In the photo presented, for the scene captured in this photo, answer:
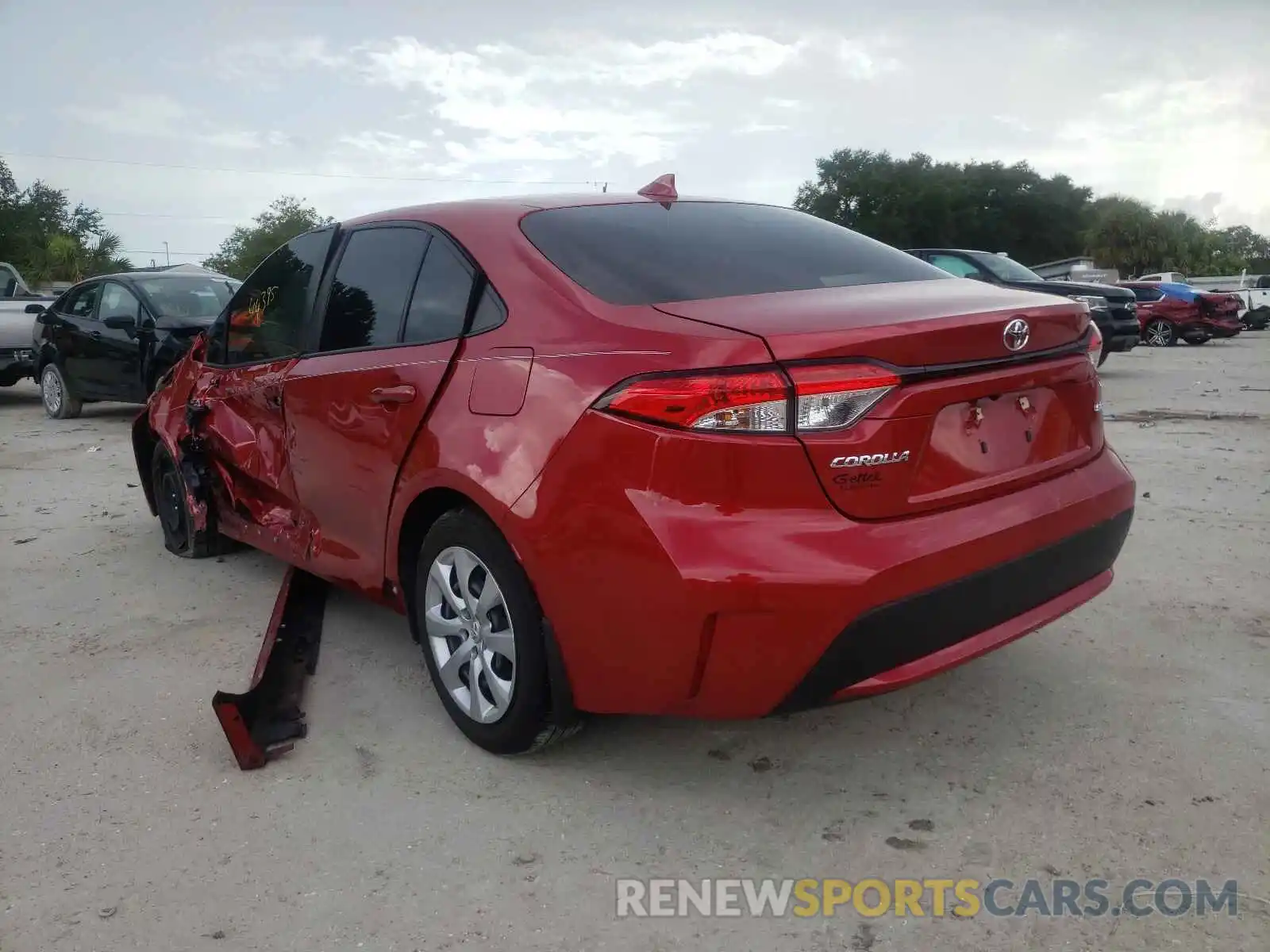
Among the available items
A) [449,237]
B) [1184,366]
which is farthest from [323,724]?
[1184,366]

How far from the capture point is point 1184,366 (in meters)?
15.9

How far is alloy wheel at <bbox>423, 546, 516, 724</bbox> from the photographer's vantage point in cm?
308

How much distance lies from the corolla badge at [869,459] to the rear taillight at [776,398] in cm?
8

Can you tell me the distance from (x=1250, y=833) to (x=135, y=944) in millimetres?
2645

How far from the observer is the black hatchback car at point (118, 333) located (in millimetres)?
10414


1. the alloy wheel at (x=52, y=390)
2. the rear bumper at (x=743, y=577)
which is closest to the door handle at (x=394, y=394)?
the rear bumper at (x=743, y=577)

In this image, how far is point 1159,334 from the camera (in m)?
21.5

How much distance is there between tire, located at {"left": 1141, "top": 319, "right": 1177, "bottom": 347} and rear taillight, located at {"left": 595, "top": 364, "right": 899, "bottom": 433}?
21.2m

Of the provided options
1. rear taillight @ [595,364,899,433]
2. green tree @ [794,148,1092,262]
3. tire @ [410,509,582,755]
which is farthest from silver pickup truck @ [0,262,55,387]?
green tree @ [794,148,1092,262]

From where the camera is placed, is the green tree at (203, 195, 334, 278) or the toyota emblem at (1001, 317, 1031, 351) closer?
the toyota emblem at (1001, 317, 1031, 351)

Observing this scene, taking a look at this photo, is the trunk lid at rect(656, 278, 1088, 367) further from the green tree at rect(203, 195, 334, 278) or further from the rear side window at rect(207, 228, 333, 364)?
the green tree at rect(203, 195, 334, 278)

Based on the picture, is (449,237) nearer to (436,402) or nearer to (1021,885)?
(436,402)

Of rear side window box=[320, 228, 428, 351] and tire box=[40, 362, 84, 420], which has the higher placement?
rear side window box=[320, 228, 428, 351]

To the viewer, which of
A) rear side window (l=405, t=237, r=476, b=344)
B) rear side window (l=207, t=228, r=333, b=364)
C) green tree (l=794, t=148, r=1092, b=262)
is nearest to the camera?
rear side window (l=405, t=237, r=476, b=344)
